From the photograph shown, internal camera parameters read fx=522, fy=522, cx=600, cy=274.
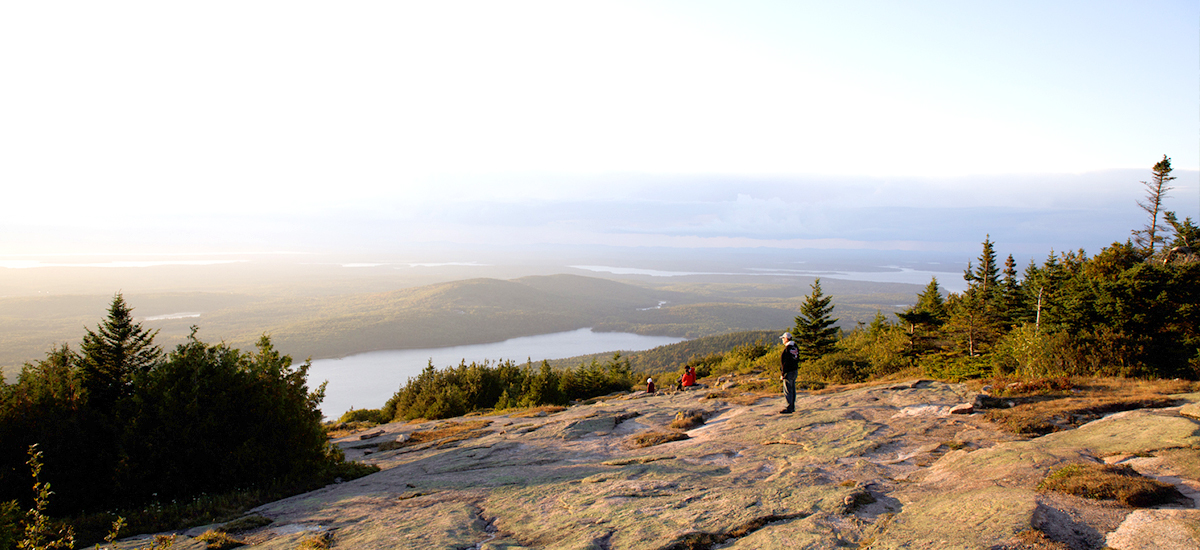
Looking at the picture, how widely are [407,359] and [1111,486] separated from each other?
167m

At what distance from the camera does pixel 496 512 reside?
6953mm

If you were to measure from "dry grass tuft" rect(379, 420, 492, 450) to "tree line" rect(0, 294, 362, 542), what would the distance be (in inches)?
117

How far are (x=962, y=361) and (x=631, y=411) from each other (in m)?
14.4

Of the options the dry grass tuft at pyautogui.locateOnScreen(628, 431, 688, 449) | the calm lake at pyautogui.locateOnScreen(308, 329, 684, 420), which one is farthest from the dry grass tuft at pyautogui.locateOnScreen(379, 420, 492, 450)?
the calm lake at pyautogui.locateOnScreen(308, 329, 684, 420)

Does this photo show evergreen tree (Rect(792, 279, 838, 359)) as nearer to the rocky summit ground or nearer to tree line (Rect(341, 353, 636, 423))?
tree line (Rect(341, 353, 636, 423))

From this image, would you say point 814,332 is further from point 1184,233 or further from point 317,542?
point 317,542

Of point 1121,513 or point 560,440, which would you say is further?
point 560,440

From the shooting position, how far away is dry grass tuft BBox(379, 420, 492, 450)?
14.3 m

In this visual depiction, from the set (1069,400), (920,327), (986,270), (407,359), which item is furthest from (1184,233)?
(407,359)

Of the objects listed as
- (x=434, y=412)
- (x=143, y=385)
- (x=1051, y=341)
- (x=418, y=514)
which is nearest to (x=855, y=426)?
(x=418, y=514)

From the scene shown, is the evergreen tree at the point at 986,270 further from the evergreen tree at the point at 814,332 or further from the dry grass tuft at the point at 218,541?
the dry grass tuft at the point at 218,541

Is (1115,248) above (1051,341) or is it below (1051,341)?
above

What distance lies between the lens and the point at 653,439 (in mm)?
11086

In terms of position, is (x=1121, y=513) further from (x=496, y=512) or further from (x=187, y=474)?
(x=187, y=474)
